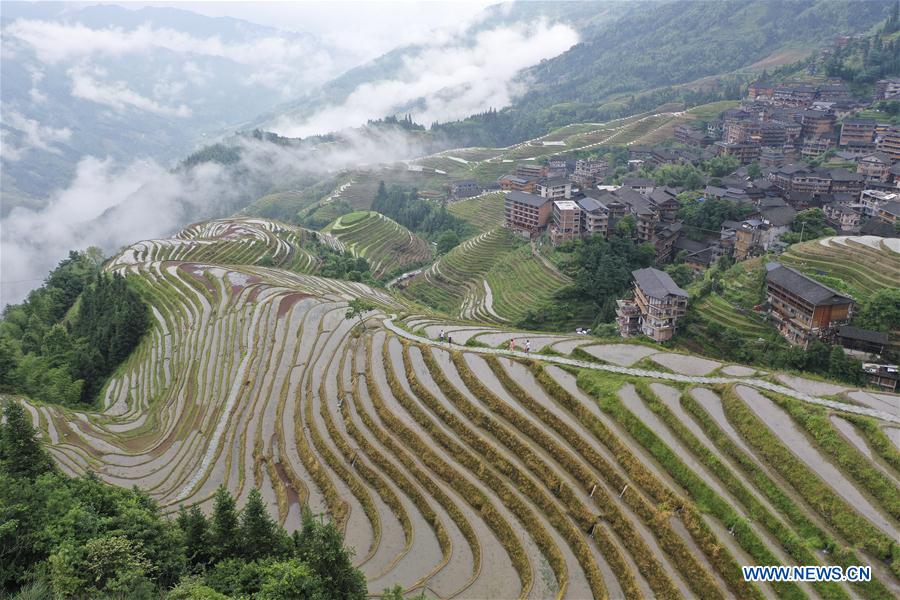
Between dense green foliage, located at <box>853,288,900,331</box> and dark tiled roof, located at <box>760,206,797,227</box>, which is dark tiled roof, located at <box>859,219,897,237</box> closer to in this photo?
dark tiled roof, located at <box>760,206,797,227</box>

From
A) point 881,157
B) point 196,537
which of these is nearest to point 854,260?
point 881,157

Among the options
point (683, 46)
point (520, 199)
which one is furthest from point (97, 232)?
point (683, 46)

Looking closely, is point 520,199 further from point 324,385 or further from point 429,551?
point 429,551

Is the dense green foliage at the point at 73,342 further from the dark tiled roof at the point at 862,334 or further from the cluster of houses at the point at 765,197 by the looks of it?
the dark tiled roof at the point at 862,334

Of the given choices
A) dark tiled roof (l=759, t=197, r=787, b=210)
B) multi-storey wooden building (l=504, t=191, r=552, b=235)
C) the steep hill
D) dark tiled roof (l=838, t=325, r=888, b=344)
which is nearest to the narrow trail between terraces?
the steep hill

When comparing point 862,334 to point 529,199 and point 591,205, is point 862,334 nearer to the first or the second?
point 591,205

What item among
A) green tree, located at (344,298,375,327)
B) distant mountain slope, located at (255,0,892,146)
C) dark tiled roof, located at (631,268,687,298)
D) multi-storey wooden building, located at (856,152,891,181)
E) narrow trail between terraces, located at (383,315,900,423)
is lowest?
dark tiled roof, located at (631,268,687,298)

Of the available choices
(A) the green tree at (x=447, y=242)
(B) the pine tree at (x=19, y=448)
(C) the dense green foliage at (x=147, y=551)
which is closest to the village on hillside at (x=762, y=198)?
(A) the green tree at (x=447, y=242)
